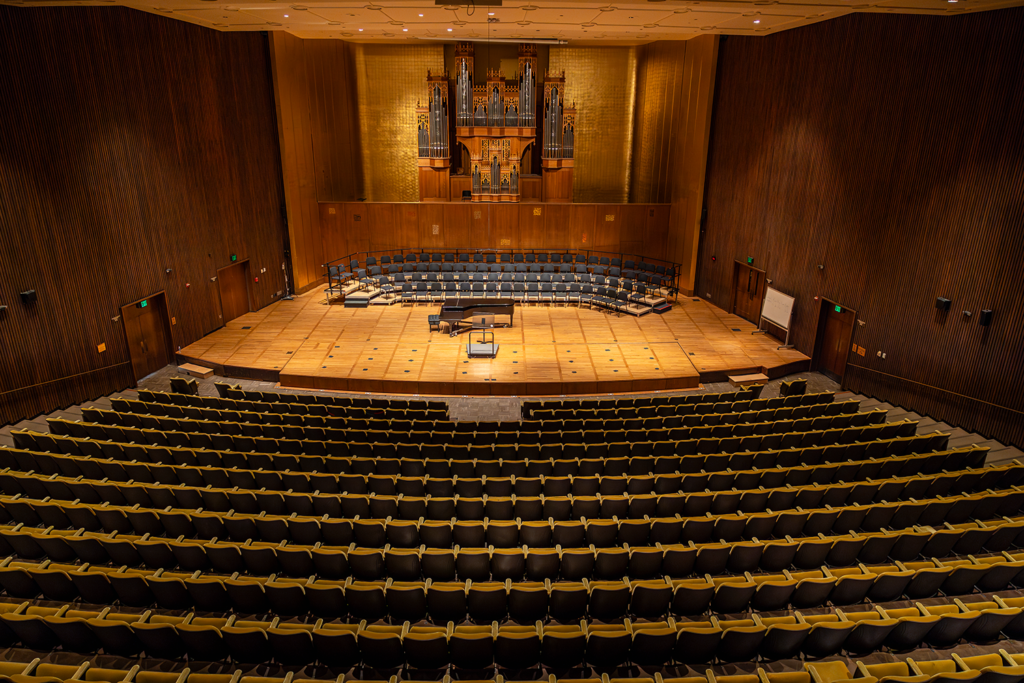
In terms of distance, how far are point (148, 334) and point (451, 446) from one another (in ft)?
24.9

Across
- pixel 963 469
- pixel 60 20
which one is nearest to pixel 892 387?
pixel 963 469

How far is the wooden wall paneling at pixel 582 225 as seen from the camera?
17.7 meters

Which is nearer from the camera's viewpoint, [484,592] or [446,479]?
[484,592]

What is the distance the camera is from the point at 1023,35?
25.7 ft

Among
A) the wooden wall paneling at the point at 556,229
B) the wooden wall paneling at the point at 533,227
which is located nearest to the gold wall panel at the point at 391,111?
the wooden wall paneling at the point at 533,227

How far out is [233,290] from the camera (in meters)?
14.1

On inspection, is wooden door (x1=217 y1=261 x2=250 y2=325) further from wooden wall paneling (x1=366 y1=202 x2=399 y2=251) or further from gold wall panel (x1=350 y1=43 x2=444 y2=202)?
gold wall panel (x1=350 y1=43 x2=444 y2=202)

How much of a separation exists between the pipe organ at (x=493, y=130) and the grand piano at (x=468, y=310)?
16.0ft

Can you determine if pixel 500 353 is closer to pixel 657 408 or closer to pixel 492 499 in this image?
pixel 657 408

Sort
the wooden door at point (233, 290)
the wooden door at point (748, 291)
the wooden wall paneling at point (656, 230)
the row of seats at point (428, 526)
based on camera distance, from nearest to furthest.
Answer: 1. the row of seats at point (428, 526)
2. the wooden door at point (233, 290)
3. the wooden door at point (748, 291)
4. the wooden wall paneling at point (656, 230)

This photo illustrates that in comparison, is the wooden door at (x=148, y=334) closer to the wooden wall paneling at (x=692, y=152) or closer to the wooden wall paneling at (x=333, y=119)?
the wooden wall paneling at (x=333, y=119)

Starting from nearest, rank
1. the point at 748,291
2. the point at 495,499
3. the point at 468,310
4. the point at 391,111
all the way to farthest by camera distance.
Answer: the point at 495,499 < the point at 468,310 < the point at 748,291 < the point at 391,111

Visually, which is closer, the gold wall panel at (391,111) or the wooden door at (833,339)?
the wooden door at (833,339)

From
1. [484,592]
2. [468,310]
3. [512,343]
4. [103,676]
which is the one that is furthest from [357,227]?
[103,676]
